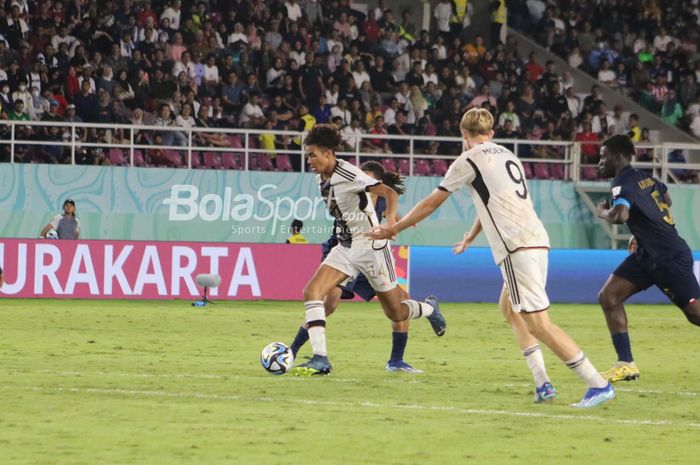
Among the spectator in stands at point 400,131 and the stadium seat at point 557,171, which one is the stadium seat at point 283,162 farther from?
the stadium seat at point 557,171

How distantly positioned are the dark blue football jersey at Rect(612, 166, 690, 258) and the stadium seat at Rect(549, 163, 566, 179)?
18.9 metres

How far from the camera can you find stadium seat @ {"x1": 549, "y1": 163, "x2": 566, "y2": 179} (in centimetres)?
3098

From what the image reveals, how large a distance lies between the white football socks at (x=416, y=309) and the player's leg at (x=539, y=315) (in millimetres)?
3106

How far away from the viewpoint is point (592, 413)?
9883mm

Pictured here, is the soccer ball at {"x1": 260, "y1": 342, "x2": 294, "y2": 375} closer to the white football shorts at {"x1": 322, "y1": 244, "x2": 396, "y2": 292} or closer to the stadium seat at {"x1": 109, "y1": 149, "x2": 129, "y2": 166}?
the white football shorts at {"x1": 322, "y1": 244, "x2": 396, "y2": 292}

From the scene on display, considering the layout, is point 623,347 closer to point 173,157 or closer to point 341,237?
point 341,237

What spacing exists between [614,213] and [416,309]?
2813mm

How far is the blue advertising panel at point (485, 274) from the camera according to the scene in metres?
25.2

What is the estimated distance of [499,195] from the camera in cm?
1008

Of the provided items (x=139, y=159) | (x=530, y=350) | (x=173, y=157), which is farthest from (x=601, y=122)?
(x=530, y=350)

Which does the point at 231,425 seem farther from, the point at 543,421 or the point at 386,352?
the point at 386,352

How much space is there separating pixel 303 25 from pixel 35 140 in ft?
22.0

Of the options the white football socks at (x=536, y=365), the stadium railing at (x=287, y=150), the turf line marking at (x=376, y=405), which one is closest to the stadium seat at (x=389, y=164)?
the stadium railing at (x=287, y=150)

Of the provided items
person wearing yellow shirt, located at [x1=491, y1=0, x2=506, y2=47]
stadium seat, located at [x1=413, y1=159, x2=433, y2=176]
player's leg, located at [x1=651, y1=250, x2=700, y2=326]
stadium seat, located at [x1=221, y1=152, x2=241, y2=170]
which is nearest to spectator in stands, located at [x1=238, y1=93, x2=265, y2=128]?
stadium seat, located at [x1=221, y1=152, x2=241, y2=170]
